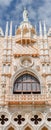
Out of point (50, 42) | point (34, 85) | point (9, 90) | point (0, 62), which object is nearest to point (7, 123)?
point (9, 90)

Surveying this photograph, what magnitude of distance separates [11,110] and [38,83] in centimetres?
311

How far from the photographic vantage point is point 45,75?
19.0 m

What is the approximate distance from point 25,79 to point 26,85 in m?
0.54

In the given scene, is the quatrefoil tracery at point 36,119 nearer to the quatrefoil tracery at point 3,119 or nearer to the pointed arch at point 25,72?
the quatrefoil tracery at point 3,119

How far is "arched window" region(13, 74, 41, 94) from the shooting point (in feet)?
61.3

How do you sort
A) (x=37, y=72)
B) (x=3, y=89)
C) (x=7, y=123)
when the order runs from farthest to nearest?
(x=37, y=72), (x=3, y=89), (x=7, y=123)

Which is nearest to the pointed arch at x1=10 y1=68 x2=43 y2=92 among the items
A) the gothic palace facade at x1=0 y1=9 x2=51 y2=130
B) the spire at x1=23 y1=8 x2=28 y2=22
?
the gothic palace facade at x1=0 y1=9 x2=51 y2=130

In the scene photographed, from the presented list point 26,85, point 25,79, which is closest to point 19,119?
point 26,85

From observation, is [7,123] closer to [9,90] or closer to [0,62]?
[9,90]

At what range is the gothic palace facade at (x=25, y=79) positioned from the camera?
1686 cm

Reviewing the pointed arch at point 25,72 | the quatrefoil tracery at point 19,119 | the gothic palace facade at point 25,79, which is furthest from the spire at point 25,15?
the quatrefoil tracery at point 19,119

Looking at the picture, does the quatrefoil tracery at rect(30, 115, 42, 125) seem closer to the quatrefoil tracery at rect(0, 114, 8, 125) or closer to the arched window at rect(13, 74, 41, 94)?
the quatrefoil tracery at rect(0, 114, 8, 125)

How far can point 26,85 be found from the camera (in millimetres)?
19062

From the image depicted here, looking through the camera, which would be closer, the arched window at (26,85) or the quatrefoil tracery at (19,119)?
the quatrefoil tracery at (19,119)
